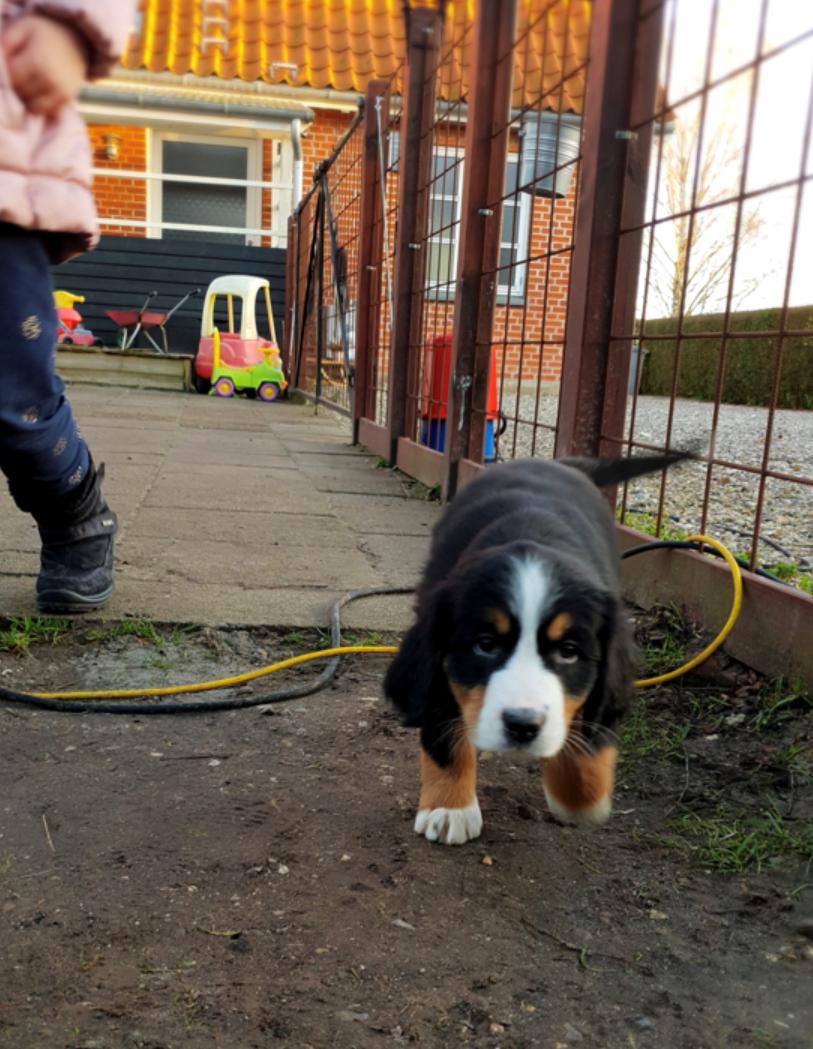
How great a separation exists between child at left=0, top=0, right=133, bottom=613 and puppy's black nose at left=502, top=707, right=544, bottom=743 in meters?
1.09

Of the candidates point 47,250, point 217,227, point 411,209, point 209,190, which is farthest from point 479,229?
point 209,190

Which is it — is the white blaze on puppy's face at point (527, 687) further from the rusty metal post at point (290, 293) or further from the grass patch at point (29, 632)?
the rusty metal post at point (290, 293)

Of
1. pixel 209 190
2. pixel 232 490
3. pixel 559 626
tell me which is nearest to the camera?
pixel 559 626

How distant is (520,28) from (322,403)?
5.70 meters

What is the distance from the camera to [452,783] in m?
1.68

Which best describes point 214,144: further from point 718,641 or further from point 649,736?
point 649,736

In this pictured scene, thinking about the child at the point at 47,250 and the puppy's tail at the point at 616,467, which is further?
the puppy's tail at the point at 616,467

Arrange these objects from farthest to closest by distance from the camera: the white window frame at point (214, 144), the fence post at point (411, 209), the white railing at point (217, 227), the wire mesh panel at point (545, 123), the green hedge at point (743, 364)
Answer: the white window frame at point (214, 144), the white railing at point (217, 227), the green hedge at point (743, 364), the fence post at point (411, 209), the wire mesh panel at point (545, 123)

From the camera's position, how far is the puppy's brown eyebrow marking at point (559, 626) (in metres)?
1.59

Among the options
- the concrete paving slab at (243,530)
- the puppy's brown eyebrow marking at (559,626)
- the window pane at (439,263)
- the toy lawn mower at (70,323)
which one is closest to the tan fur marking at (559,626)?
the puppy's brown eyebrow marking at (559,626)

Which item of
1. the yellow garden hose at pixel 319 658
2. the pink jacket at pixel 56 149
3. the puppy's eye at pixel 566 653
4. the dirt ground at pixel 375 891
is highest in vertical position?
the pink jacket at pixel 56 149

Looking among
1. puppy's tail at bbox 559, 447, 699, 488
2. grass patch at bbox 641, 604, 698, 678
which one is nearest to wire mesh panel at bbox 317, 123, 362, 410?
puppy's tail at bbox 559, 447, 699, 488

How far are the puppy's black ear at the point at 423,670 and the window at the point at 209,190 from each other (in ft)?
41.2

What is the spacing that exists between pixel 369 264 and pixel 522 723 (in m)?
5.75
